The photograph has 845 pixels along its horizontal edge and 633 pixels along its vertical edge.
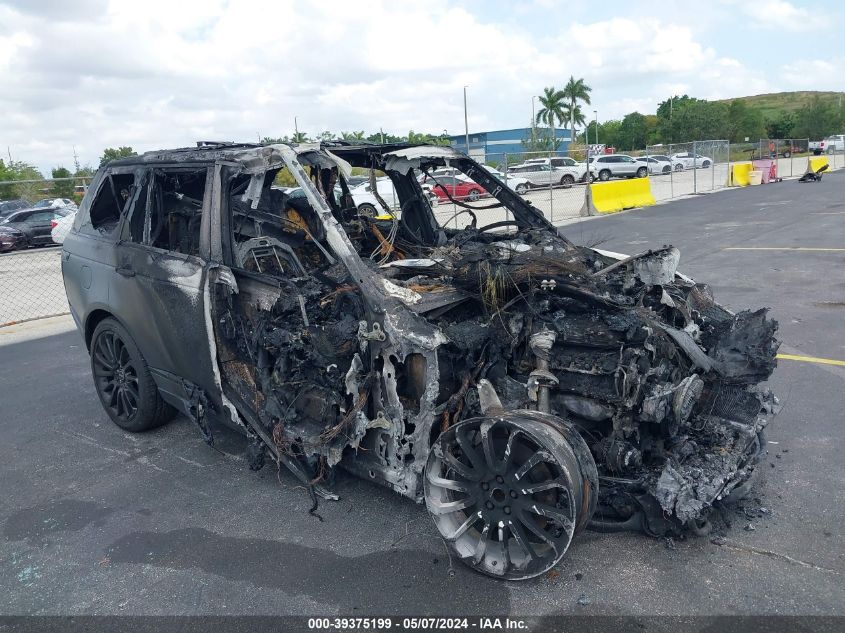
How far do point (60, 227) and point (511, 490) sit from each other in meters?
13.1

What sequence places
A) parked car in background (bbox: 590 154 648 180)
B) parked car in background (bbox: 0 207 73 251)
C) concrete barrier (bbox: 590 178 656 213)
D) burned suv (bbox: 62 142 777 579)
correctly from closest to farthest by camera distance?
burned suv (bbox: 62 142 777 579) → concrete barrier (bbox: 590 178 656 213) → parked car in background (bbox: 0 207 73 251) → parked car in background (bbox: 590 154 648 180)

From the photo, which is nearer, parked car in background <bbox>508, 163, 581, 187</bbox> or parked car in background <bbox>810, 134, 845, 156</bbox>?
parked car in background <bbox>508, 163, 581, 187</bbox>

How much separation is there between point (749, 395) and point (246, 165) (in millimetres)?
3127

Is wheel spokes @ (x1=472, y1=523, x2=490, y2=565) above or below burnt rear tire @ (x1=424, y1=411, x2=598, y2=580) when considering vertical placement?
below

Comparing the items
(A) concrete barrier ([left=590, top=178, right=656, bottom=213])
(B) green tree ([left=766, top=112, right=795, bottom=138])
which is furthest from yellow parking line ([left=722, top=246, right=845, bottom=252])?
(B) green tree ([left=766, top=112, right=795, bottom=138])

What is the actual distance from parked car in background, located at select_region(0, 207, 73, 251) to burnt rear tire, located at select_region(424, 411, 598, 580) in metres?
22.3

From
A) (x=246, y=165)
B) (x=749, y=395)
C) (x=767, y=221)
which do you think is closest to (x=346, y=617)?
(x=749, y=395)

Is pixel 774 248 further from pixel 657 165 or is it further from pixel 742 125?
pixel 742 125

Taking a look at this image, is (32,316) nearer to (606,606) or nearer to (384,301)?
(384,301)

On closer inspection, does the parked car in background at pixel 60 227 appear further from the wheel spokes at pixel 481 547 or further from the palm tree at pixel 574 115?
the palm tree at pixel 574 115

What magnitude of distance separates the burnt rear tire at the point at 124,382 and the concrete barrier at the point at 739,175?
1215 inches

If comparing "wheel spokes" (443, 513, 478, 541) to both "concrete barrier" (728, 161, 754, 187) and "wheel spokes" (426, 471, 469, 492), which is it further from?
"concrete barrier" (728, 161, 754, 187)

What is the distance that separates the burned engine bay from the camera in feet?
9.84

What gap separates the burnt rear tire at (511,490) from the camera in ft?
9.31
